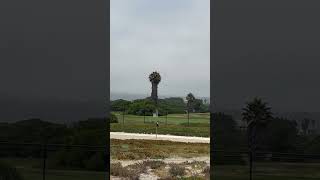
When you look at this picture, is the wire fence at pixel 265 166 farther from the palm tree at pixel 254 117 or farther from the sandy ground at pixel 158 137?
the sandy ground at pixel 158 137

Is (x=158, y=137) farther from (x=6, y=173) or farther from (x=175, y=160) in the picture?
(x=6, y=173)

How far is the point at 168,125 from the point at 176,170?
3627mm

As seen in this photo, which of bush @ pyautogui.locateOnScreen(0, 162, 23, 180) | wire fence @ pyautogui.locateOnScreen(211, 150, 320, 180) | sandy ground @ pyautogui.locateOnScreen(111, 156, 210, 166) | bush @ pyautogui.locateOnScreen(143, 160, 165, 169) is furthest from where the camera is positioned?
sandy ground @ pyautogui.locateOnScreen(111, 156, 210, 166)

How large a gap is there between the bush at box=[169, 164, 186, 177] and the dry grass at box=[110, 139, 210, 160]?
83 centimetres

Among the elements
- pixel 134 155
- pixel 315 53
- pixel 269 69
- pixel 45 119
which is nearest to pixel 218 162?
pixel 269 69

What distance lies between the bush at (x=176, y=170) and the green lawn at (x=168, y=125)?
2318mm

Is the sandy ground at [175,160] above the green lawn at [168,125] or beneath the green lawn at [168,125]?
beneath

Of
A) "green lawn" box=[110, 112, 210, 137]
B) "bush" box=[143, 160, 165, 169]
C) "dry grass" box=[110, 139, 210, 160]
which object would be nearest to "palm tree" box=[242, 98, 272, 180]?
"bush" box=[143, 160, 165, 169]

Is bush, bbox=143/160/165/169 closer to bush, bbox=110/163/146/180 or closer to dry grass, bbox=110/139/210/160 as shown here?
bush, bbox=110/163/146/180

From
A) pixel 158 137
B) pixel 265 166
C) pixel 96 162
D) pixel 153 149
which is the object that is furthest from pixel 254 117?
pixel 158 137

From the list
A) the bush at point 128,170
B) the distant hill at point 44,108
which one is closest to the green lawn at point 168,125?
the bush at point 128,170

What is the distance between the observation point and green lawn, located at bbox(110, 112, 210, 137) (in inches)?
433

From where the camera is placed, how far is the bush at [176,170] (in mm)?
8273

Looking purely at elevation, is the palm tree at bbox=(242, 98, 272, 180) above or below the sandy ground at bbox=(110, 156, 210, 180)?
above
